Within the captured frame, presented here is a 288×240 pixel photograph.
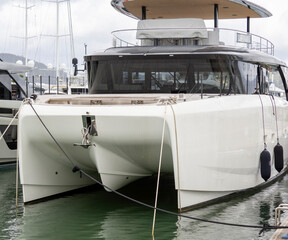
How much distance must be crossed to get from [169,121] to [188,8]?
7308 mm

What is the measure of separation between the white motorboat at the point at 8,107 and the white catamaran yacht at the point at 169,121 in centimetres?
532

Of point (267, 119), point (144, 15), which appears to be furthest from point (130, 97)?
point (144, 15)

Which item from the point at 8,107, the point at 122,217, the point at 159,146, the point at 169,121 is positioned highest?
the point at 8,107

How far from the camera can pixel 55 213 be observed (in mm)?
10328

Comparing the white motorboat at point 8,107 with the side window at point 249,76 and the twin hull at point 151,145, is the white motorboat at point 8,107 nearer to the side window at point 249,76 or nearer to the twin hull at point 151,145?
the twin hull at point 151,145

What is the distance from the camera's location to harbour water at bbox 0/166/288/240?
29.1ft

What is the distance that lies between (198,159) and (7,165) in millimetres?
9685

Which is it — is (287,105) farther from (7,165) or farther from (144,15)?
(7,165)

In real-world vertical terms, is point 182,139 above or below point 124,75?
below

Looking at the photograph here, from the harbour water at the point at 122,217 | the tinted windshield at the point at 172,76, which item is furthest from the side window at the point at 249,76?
the harbour water at the point at 122,217

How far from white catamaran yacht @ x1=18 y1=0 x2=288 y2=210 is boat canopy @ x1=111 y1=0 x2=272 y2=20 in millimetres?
1274

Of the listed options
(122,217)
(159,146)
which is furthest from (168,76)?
(122,217)

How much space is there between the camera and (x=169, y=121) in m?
9.05

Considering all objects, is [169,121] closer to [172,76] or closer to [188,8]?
[172,76]
